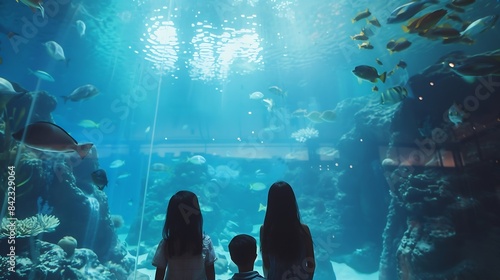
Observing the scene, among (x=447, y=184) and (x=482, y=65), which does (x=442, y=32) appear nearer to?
(x=482, y=65)

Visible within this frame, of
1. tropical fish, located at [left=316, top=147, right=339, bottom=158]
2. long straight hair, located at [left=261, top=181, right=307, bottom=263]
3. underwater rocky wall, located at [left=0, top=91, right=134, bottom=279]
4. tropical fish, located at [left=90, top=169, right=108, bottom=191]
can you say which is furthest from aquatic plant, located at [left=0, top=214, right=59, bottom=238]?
tropical fish, located at [left=316, top=147, right=339, bottom=158]

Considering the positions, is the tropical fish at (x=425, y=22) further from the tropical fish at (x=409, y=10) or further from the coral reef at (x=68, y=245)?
the coral reef at (x=68, y=245)

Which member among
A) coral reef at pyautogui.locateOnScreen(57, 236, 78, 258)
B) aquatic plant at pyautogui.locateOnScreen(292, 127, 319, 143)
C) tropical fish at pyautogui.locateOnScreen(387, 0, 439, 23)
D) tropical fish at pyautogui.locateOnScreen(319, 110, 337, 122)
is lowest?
coral reef at pyautogui.locateOnScreen(57, 236, 78, 258)

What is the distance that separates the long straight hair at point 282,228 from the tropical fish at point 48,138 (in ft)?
7.26

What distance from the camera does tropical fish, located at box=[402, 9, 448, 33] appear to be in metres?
4.29

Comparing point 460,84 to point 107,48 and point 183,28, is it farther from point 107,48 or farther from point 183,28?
point 107,48

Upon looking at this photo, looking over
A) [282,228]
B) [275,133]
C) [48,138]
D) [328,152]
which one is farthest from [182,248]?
[275,133]

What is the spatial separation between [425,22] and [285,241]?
4.76m

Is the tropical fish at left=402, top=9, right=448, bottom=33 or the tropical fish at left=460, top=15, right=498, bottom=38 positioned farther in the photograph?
the tropical fish at left=460, top=15, right=498, bottom=38

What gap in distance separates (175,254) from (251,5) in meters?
12.8

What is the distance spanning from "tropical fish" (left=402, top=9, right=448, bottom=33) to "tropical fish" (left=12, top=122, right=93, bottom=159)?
5.64m

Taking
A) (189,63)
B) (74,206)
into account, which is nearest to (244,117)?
(189,63)

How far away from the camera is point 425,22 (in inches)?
174

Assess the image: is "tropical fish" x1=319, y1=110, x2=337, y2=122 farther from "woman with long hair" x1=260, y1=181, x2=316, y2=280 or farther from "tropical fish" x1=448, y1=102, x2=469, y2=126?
"woman with long hair" x1=260, y1=181, x2=316, y2=280
